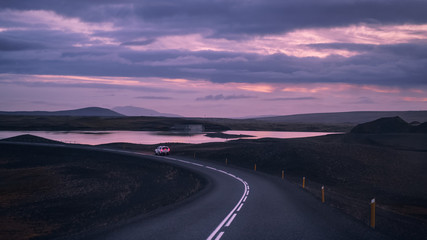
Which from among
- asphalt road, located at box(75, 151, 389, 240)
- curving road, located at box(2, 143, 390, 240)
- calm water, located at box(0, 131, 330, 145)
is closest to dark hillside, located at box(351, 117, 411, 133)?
calm water, located at box(0, 131, 330, 145)

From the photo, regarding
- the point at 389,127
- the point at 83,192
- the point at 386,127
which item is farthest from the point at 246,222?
the point at 389,127

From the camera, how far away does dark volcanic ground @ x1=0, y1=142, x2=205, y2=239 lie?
22.2m

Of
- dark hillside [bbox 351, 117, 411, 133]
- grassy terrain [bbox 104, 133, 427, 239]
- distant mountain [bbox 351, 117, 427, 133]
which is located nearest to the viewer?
grassy terrain [bbox 104, 133, 427, 239]

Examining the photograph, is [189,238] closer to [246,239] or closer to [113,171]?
[246,239]

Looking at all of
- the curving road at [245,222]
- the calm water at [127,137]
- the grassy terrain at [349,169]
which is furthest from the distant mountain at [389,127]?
the curving road at [245,222]

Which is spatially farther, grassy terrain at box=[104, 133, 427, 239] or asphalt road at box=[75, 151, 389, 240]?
grassy terrain at box=[104, 133, 427, 239]

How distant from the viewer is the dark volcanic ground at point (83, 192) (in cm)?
2219

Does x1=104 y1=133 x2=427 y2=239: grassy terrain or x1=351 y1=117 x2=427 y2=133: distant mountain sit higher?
x1=351 y1=117 x2=427 y2=133: distant mountain

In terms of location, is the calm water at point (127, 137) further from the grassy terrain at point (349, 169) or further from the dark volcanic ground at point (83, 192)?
the dark volcanic ground at point (83, 192)

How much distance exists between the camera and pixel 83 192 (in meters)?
33.3

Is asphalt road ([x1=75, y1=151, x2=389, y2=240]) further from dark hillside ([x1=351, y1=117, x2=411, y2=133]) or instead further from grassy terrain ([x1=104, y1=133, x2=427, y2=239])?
dark hillside ([x1=351, y1=117, x2=411, y2=133])

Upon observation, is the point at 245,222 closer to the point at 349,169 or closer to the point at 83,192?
the point at 83,192

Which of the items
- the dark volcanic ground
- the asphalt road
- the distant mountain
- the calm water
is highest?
the distant mountain

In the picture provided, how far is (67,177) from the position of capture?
42.5 meters
